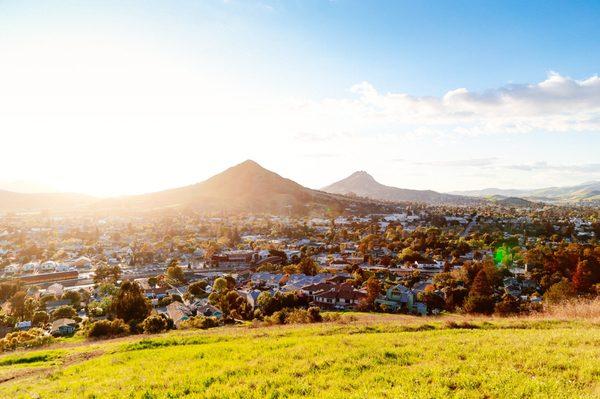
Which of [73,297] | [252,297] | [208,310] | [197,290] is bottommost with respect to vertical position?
[73,297]

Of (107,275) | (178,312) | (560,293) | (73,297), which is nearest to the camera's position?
(560,293)

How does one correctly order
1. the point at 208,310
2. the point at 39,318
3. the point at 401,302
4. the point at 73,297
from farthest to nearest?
the point at 73,297 → the point at 39,318 → the point at 401,302 → the point at 208,310

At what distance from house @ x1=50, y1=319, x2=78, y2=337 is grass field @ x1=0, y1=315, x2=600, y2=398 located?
2101 centimetres

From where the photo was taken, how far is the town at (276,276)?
30984mm

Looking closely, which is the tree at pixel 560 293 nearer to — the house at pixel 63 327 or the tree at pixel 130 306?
the tree at pixel 130 306

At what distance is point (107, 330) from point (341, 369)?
19340 mm

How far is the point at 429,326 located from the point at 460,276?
30810mm

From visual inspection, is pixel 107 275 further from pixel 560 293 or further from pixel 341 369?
pixel 341 369

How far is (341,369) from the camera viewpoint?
896 cm

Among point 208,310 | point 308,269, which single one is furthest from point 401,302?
point 308,269

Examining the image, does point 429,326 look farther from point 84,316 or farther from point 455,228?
point 455,228

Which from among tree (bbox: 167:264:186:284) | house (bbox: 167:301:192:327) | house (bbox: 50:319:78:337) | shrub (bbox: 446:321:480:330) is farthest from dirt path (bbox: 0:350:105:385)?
tree (bbox: 167:264:186:284)

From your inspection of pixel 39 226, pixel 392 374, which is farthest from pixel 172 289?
pixel 39 226

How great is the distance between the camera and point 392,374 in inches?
332
